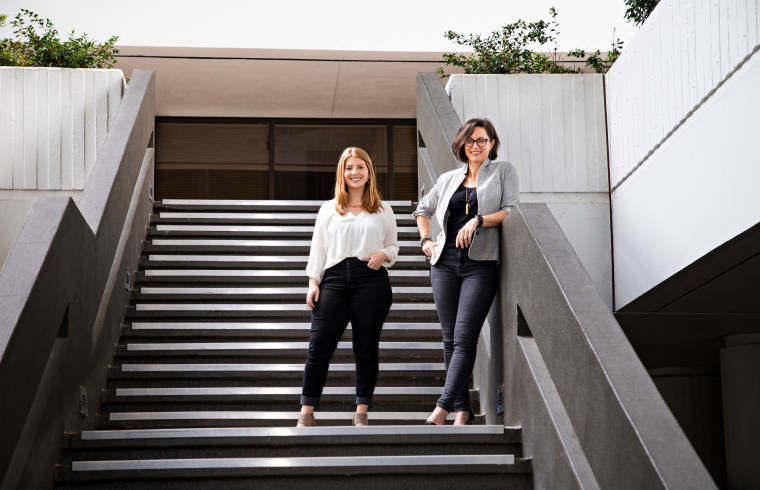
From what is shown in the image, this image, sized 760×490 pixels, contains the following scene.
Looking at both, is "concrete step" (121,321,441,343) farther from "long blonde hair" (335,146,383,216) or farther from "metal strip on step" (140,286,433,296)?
"long blonde hair" (335,146,383,216)

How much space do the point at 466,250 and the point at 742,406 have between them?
6.98 metres

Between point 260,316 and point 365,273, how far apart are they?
5.87ft

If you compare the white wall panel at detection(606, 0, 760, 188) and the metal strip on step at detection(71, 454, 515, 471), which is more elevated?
the white wall panel at detection(606, 0, 760, 188)

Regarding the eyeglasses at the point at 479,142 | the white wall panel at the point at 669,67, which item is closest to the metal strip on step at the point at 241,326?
the eyeglasses at the point at 479,142

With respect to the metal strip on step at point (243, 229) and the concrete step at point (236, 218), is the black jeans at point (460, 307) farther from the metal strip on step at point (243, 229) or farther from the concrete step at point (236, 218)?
the concrete step at point (236, 218)

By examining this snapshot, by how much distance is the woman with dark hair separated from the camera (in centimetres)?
501

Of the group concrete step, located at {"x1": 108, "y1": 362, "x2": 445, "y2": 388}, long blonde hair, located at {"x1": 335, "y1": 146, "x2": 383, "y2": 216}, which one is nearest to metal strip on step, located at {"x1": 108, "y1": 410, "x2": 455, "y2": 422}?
concrete step, located at {"x1": 108, "y1": 362, "x2": 445, "y2": 388}

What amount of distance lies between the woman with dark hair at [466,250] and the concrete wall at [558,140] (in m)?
3.21

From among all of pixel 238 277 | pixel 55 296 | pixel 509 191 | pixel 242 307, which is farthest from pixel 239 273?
pixel 55 296

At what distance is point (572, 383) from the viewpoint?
402cm

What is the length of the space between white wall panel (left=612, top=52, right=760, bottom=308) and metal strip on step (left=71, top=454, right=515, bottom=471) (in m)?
2.41

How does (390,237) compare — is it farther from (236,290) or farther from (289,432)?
(236,290)

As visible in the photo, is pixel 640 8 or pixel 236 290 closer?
pixel 236 290

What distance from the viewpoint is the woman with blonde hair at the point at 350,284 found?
203 inches
